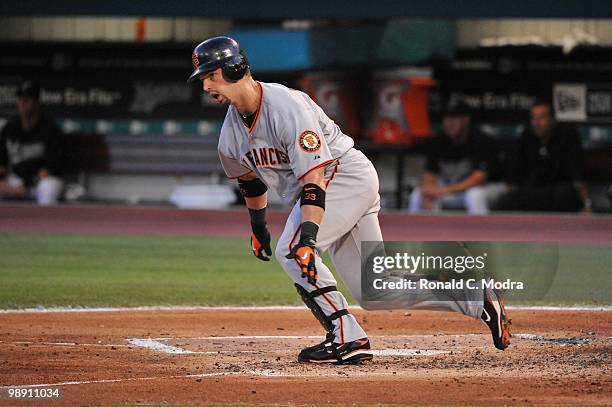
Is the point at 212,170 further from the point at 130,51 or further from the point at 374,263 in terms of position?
the point at 374,263

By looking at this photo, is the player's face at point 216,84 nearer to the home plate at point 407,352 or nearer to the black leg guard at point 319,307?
the black leg guard at point 319,307

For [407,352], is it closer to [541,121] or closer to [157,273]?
[157,273]

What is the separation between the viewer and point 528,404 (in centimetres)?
429

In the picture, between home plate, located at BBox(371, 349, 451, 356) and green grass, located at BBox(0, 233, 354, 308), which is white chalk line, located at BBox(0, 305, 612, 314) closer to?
green grass, located at BBox(0, 233, 354, 308)

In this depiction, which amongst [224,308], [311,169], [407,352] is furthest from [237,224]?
[311,169]

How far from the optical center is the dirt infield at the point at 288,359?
4.50 m

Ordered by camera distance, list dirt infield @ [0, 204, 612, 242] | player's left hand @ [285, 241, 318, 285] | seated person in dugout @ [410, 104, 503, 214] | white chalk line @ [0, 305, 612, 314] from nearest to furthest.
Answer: player's left hand @ [285, 241, 318, 285] → white chalk line @ [0, 305, 612, 314] → dirt infield @ [0, 204, 612, 242] → seated person in dugout @ [410, 104, 503, 214]

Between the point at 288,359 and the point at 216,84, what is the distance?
52.3 inches

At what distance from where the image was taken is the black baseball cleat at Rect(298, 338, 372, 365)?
5129 millimetres

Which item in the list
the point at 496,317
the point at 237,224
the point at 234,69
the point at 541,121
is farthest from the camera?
the point at 237,224

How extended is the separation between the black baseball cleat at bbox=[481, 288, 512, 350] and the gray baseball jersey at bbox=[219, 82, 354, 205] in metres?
0.90

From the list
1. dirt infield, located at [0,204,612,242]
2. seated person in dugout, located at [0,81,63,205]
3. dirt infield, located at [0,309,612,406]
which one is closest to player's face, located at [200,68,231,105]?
dirt infield, located at [0,309,612,406]

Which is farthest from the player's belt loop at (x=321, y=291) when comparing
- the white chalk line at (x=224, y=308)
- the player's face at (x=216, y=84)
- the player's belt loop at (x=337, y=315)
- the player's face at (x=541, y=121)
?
the player's face at (x=541, y=121)

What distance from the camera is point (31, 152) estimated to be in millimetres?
13406
